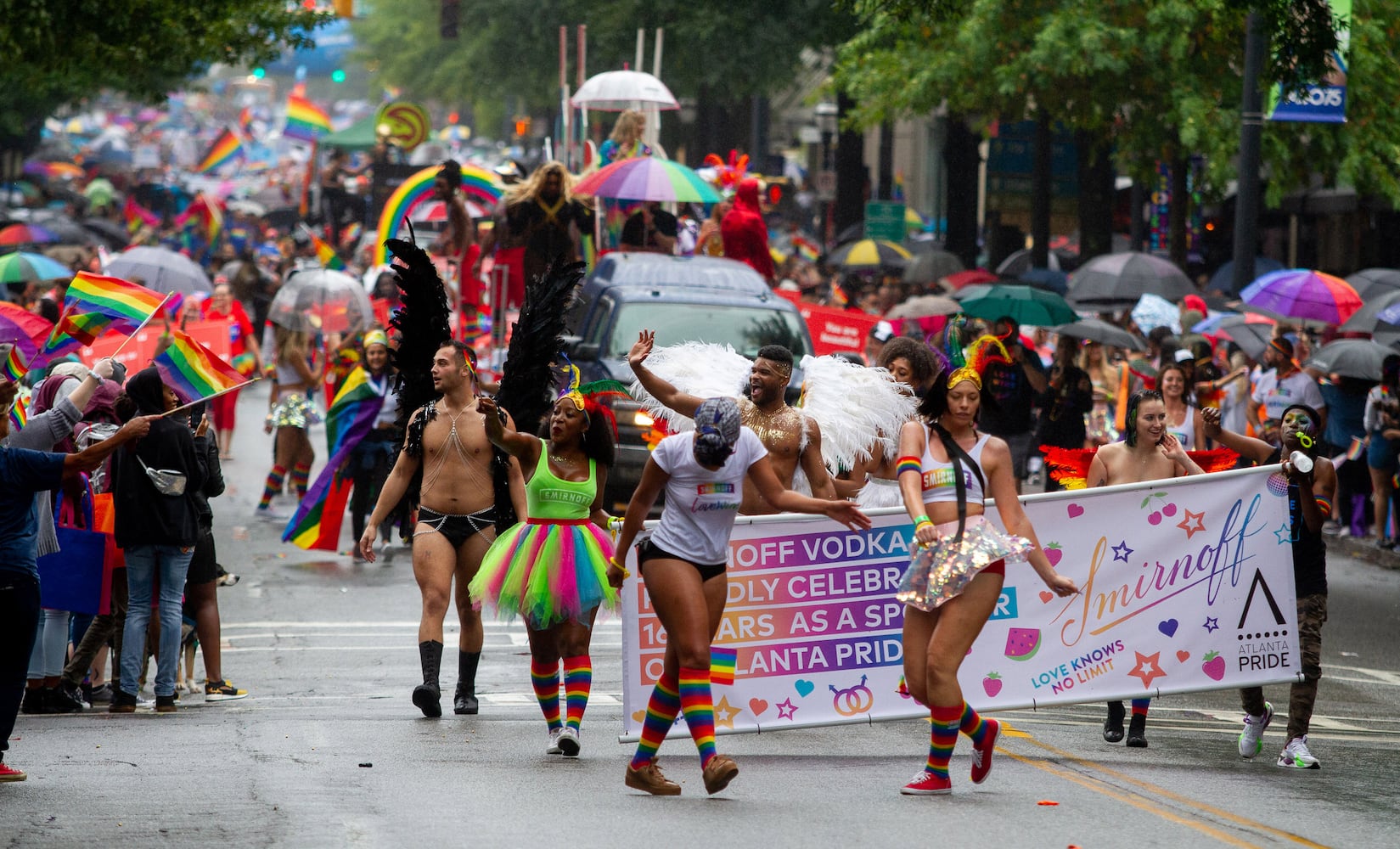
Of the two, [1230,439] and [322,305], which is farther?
[322,305]

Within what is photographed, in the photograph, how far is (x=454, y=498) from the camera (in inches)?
385

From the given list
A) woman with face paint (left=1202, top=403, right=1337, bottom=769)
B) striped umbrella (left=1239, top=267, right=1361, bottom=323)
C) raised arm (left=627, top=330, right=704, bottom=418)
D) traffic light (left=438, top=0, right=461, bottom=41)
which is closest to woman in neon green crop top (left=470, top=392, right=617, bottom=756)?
raised arm (left=627, top=330, right=704, bottom=418)

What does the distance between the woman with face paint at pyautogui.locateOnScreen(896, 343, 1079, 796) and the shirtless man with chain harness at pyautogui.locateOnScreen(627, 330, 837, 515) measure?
78cm

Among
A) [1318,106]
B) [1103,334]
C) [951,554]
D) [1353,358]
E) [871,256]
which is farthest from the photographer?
[871,256]

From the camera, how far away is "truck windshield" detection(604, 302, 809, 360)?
16.9 m

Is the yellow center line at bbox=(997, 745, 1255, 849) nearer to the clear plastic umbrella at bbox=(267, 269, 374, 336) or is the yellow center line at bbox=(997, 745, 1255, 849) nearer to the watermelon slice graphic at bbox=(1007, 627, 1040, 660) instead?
the watermelon slice graphic at bbox=(1007, 627, 1040, 660)

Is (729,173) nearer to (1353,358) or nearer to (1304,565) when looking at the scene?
(1353,358)

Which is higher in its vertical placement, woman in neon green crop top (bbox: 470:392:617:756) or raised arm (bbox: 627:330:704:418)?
raised arm (bbox: 627:330:704:418)

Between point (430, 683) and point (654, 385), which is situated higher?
point (654, 385)

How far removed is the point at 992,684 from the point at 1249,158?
12.3 metres

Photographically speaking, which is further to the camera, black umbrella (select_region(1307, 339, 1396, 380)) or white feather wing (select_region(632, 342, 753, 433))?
black umbrella (select_region(1307, 339, 1396, 380))

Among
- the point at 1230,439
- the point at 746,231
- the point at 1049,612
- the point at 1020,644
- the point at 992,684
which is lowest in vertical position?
the point at 992,684

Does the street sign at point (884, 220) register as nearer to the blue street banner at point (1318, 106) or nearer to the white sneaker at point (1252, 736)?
the blue street banner at point (1318, 106)

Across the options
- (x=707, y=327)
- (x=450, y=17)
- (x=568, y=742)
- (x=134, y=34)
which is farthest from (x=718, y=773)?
(x=450, y=17)
